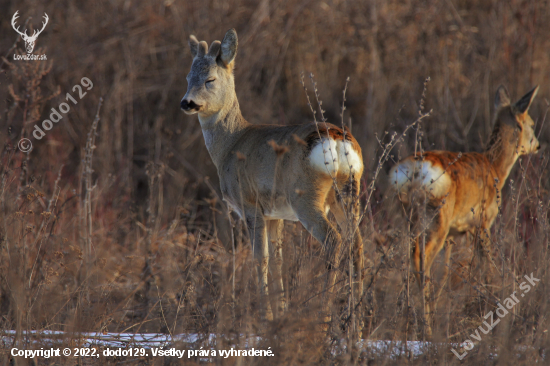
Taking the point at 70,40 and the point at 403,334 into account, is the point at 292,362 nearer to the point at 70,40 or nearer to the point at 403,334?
the point at 403,334

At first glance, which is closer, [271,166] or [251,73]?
[271,166]

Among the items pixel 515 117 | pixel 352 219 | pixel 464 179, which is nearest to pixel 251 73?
pixel 515 117

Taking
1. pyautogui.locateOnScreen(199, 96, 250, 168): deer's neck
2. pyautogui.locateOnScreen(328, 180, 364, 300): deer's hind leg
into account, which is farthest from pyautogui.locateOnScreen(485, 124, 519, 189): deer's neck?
pyautogui.locateOnScreen(199, 96, 250, 168): deer's neck

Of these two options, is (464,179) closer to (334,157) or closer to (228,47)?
(334,157)

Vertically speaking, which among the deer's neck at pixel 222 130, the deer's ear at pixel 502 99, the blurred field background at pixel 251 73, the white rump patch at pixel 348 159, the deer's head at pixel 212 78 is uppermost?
the blurred field background at pixel 251 73

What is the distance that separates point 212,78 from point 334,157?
153cm

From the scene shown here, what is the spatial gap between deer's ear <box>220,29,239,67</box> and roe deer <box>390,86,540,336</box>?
1.77m

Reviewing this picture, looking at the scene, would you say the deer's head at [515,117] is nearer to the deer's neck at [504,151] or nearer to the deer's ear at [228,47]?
the deer's neck at [504,151]

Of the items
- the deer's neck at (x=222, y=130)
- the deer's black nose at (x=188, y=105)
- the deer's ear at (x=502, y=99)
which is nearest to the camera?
the deer's black nose at (x=188, y=105)

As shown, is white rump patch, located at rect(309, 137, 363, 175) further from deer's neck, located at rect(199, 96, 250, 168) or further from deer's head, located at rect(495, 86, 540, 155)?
deer's head, located at rect(495, 86, 540, 155)

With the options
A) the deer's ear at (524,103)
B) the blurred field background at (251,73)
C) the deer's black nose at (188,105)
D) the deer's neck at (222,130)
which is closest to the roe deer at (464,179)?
the deer's ear at (524,103)

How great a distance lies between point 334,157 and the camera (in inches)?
156

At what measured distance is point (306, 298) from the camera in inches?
124

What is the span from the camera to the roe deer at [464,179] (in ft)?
16.6
